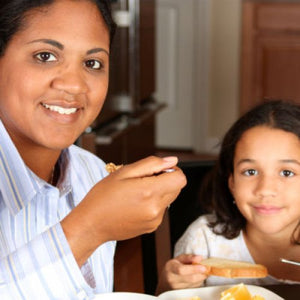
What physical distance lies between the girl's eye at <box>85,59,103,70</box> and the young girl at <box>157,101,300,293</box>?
1.37 ft

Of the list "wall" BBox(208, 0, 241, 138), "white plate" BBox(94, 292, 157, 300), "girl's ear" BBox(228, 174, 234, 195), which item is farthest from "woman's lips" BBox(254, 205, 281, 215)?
"wall" BBox(208, 0, 241, 138)

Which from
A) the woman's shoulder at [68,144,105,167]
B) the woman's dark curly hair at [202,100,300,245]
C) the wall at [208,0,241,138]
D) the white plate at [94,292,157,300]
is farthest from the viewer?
the wall at [208,0,241,138]

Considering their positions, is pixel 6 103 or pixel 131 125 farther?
pixel 131 125

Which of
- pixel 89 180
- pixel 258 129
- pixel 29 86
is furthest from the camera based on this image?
pixel 258 129

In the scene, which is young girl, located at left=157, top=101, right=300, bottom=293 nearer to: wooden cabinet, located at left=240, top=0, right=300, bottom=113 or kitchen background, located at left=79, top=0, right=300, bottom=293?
kitchen background, located at left=79, top=0, right=300, bottom=293

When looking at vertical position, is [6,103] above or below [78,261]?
above

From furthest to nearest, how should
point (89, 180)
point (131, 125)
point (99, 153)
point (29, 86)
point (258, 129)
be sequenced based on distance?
point (131, 125), point (99, 153), point (258, 129), point (89, 180), point (29, 86)

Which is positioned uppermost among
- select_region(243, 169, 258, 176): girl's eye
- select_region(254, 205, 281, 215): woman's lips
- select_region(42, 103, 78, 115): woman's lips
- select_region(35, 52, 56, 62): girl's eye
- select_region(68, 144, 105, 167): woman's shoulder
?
select_region(35, 52, 56, 62): girl's eye

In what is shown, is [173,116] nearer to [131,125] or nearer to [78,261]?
[131,125]

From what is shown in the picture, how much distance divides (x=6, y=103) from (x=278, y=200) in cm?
64

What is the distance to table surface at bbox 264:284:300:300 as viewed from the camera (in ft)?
3.59

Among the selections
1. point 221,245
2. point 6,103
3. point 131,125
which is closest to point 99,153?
point 131,125

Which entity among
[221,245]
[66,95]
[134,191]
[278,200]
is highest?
[66,95]

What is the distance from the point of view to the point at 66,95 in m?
1.07
